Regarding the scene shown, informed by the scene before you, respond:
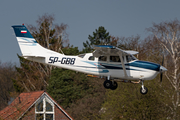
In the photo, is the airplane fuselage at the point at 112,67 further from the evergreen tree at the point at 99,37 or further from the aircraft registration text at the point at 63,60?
the evergreen tree at the point at 99,37

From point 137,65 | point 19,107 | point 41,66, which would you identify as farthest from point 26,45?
point 41,66

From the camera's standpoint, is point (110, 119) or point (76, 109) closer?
point (110, 119)

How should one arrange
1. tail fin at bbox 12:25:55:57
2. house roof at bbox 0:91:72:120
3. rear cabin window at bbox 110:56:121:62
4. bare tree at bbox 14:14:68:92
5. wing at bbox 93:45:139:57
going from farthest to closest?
bare tree at bbox 14:14:68:92 → tail fin at bbox 12:25:55:57 → rear cabin window at bbox 110:56:121:62 → house roof at bbox 0:91:72:120 → wing at bbox 93:45:139:57

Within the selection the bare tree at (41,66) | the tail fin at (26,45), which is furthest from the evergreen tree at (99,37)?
the tail fin at (26,45)

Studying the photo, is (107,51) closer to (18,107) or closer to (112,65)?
(112,65)

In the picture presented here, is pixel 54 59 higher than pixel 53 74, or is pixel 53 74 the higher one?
pixel 54 59

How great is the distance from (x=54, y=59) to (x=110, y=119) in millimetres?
15099

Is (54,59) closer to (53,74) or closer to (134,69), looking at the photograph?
(134,69)

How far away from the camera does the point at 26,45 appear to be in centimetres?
2291

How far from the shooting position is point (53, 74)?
49.5m

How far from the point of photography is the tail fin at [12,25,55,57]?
22.8m

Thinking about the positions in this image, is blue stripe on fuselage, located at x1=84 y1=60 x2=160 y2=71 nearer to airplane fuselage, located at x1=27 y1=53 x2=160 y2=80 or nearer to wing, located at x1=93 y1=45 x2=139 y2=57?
airplane fuselage, located at x1=27 y1=53 x2=160 y2=80

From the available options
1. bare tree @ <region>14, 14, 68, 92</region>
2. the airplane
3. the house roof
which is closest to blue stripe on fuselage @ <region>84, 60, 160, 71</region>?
the airplane

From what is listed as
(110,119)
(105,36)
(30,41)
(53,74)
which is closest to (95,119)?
(110,119)
